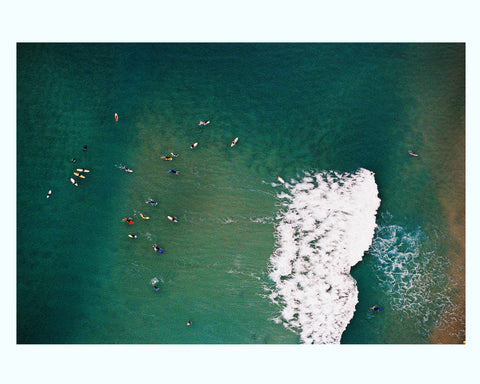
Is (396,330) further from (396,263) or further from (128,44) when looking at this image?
(128,44)

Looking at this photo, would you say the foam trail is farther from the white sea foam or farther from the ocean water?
the white sea foam

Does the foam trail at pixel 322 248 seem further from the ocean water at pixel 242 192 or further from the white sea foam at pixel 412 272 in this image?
the white sea foam at pixel 412 272

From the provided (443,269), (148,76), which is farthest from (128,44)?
(443,269)

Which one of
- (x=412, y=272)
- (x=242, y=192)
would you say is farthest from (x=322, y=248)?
(x=242, y=192)

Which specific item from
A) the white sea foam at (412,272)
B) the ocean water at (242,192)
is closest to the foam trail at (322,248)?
the ocean water at (242,192)

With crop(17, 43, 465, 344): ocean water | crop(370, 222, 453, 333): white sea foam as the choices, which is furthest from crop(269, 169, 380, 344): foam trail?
crop(370, 222, 453, 333): white sea foam
